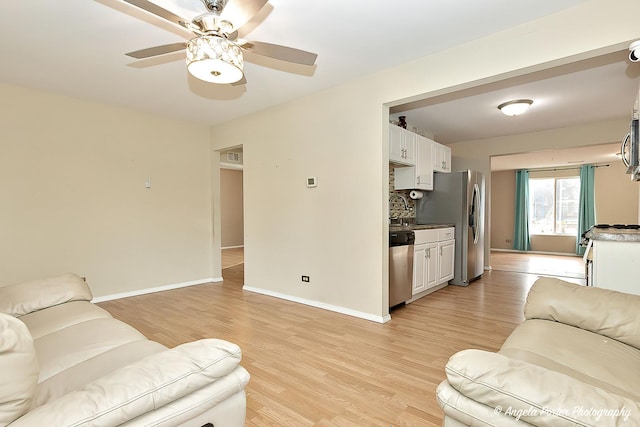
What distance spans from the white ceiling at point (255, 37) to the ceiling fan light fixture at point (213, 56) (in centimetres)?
50

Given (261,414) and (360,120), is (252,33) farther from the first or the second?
(261,414)

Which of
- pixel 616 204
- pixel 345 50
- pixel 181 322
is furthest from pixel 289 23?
pixel 616 204

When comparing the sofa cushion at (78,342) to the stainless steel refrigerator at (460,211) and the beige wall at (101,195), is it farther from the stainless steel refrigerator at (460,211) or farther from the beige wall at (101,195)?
the stainless steel refrigerator at (460,211)

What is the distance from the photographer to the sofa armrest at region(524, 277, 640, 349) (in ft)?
5.20

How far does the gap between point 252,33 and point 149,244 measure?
11.0 feet

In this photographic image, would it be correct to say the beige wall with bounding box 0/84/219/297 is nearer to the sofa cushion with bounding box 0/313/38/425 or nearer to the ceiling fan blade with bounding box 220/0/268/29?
the ceiling fan blade with bounding box 220/0/268/29

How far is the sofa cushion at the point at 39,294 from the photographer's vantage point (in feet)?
6.65

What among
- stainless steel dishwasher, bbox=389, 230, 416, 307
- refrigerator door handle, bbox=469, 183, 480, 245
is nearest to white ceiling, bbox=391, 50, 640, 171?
refrigerator door handle, bbox=469, 183, 480, 245

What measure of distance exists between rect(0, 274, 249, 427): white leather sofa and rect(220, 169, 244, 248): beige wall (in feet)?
25.1

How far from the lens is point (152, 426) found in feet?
3.07

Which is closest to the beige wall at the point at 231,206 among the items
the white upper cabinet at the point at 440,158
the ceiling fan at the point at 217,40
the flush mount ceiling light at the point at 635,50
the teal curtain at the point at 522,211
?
the white upper cabinet at the point at 440,158

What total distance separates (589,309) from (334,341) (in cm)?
179

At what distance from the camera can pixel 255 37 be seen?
2594 millimetres

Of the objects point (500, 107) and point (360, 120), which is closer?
point (360, 120)
